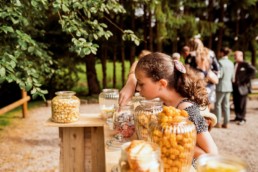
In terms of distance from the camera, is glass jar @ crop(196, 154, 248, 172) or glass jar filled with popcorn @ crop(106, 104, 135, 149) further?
glass jar filled with popcorn @ crop(106, 104, 135, 149)

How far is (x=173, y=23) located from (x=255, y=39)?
3.24m

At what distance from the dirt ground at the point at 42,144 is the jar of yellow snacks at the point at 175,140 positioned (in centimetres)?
392

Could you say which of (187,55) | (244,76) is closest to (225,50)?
(187,55)

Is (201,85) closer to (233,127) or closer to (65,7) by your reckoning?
(65,7)

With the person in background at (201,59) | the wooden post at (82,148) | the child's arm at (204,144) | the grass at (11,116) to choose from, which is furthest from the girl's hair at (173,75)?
the grass at (11,116)

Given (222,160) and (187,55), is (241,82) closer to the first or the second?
(187,55)

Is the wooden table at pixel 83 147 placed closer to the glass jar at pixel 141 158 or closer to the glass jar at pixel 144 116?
the glass jar at pixel 144 116

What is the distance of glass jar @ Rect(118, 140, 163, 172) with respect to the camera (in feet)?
4.45

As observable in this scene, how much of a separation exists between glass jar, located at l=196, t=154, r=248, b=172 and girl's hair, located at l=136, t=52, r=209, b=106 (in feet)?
2.56

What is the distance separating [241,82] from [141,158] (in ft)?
21.4

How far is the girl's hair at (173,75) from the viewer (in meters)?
2.02

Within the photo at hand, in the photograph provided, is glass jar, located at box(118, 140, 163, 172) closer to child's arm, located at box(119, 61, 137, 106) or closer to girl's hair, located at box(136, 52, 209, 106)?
girl's hair, located at box(136, 52, 209, 106)

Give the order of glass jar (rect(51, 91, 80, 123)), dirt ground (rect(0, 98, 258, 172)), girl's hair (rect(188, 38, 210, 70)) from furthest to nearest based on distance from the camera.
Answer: girl's hair (rect(188, 38, 210, 70)) < dirt ground (rect(0, 98, 258, 172)) < glass jar (rect(51, 91, 80, 123))

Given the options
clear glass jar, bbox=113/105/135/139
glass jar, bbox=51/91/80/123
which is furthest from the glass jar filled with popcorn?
glass jar, bbox=51/91/80/123
